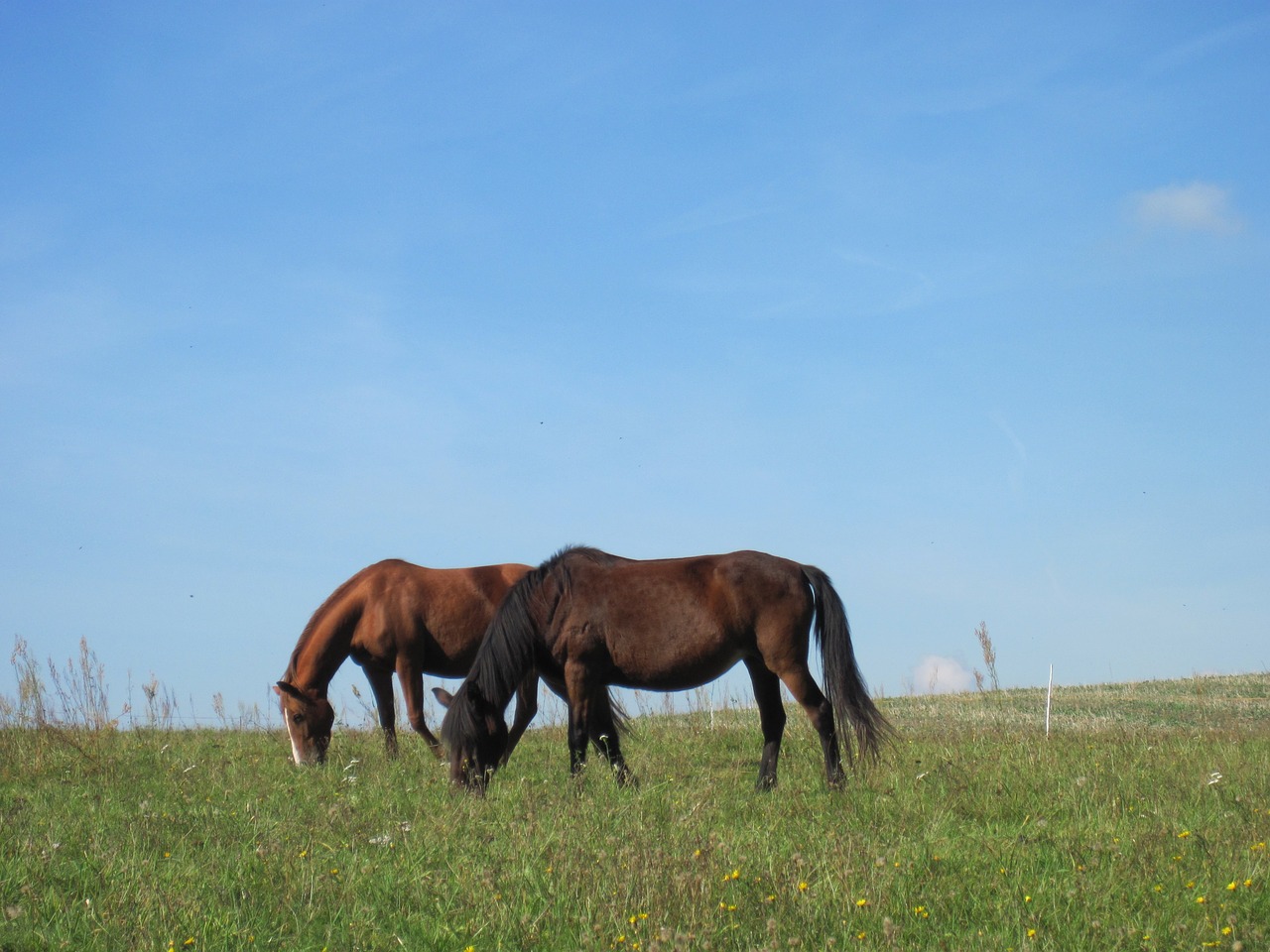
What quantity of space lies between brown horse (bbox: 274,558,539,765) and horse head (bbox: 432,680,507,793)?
2570 mm

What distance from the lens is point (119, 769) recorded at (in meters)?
9.86

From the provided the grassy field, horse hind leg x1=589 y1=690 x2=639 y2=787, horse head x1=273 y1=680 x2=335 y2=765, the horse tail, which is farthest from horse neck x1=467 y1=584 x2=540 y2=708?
horse head x1=273 y1=680 x2=335 y2=765

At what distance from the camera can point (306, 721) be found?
10.6 metres

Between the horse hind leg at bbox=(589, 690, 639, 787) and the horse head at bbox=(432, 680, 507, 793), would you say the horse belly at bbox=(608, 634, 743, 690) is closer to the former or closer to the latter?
the horse hind leg at bbox=(589, 690, 639, 787)

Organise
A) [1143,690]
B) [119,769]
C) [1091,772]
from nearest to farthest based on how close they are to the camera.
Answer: [1091,772] → [119,769] → [1143,690]

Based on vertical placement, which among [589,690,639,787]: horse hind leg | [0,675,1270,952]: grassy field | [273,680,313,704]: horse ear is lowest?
[0,675,1270,952]: grassy field

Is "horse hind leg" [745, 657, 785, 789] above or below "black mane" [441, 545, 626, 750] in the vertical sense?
below

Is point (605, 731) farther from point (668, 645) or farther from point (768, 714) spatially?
point (768, 714)

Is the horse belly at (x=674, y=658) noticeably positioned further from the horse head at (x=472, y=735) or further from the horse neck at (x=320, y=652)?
the horse neck at (x=320, y=652)

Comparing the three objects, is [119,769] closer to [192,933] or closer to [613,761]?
[613,761]

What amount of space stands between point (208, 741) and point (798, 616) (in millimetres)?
6870

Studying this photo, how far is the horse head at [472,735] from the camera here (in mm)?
8352

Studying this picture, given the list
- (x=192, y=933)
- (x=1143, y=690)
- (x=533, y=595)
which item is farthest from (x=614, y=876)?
(x=1143, y=690)

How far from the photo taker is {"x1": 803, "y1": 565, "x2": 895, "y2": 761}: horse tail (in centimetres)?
862
